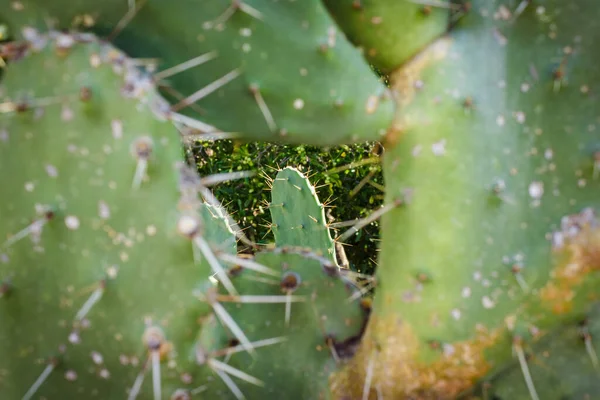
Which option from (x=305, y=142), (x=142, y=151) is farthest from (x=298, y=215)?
(x=142, y=151)

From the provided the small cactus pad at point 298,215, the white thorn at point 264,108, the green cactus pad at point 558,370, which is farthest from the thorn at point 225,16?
the small cactus pad at point 298,215

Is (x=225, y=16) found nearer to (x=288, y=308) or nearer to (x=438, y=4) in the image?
(x=438, y=4)

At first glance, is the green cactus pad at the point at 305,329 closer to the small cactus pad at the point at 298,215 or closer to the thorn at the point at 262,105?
the thorn at the point at 262,105

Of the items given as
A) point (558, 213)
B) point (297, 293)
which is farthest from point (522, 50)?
point (297, 293)

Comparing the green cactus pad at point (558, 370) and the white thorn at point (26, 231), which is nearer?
the white thorn at point (26, 231)

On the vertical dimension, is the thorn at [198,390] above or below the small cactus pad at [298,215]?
above

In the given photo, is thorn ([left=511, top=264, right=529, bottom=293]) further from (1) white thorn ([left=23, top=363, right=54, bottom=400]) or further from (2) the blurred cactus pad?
(1) white thorn ([left=23, top=363, right=54, bottom=400])
